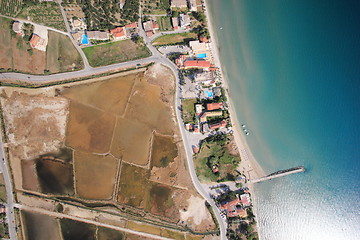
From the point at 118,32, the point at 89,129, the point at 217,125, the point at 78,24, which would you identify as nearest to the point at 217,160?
the point at 217,125

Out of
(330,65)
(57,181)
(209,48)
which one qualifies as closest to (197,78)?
(209,48)

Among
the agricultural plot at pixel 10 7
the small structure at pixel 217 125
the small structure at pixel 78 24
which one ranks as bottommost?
the small structure at pixel 217 125

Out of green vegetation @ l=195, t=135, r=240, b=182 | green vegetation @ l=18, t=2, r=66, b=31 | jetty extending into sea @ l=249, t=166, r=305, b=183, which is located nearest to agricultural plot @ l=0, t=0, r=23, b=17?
green vegetation @ l=18, t=2, r=66, b=31

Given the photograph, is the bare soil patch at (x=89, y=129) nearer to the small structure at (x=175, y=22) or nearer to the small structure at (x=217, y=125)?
the small structure at (x=217, y=125)

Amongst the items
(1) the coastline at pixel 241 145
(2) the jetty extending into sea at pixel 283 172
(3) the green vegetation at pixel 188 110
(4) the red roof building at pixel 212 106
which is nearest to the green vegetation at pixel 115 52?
(3) the green vegetation at pixel 188 110

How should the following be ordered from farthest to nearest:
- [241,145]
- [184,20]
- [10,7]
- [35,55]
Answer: [241,145]
[184,20]
[35,55]
[10,7]

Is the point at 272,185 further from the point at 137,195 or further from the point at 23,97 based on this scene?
the point at 23,97

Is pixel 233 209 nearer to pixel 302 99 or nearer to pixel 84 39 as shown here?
pixel 302 99
